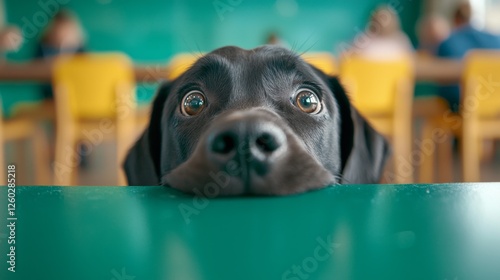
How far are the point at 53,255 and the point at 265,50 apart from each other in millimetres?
1123

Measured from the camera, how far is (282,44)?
3.49m

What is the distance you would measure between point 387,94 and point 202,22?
7.21 metres

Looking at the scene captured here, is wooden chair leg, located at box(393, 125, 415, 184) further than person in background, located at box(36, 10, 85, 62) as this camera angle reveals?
No

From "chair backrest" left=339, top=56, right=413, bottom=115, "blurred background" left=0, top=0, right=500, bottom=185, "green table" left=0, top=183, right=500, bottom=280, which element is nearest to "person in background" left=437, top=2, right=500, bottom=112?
"blurred background" left=0, top=0, right=500, bottom=185

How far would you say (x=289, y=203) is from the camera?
2.43ft

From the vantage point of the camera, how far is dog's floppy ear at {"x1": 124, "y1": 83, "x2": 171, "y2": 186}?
Answer: 1.80 meters

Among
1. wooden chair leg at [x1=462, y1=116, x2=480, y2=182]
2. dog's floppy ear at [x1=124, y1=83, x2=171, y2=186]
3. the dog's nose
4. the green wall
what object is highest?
the green wall

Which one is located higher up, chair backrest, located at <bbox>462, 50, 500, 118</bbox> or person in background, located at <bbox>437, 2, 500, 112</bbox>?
person in background, located at <bbox>437, 2, 500, 112</bbox>

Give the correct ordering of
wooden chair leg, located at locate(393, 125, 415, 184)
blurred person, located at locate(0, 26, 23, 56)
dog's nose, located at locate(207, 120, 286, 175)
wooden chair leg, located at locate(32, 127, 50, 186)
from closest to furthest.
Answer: dog's nose, located at locate(207, 120, 286, 175) < wooden chair leg, located at locate(393, 125, 415, 184) < wooden chair leg, located at locate(32, 127, 50, 186) < blurred person, located at locate(0, 26, 23, 56)

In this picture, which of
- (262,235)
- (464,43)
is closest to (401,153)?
(464,43)

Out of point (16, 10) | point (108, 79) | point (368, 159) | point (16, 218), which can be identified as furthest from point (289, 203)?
point (16, 10)

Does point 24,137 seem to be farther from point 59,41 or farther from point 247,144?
point 247,144

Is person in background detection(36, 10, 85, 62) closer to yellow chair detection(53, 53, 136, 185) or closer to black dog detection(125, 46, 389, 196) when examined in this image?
yellow chair detection(53, 53, 136, 185)

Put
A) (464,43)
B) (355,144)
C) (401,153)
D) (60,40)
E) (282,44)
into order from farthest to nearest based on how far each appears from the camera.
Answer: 1. (60,40)
2. (464,43)
3. (401,153)
4. (282,44)
5. (355,144)
